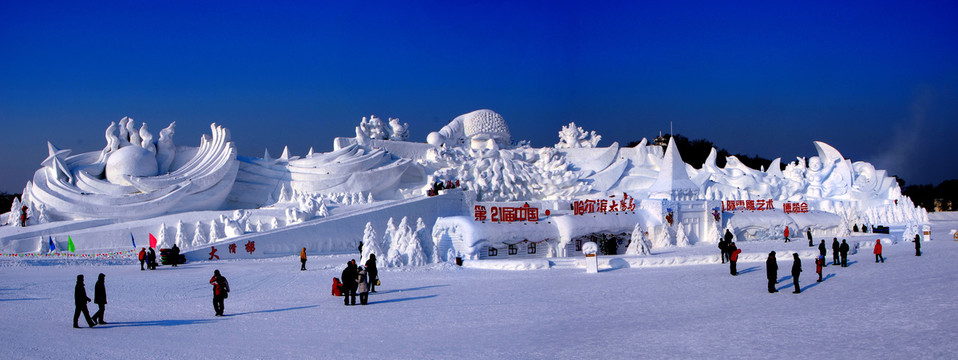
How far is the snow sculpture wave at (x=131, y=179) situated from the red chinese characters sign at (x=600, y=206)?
51.6ft

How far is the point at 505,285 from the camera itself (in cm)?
1555

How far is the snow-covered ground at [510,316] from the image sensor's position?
899 centimetres

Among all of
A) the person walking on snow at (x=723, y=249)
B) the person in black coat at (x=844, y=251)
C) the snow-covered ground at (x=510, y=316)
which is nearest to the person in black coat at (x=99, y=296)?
the snow-covered ground at (x=510, y=316)

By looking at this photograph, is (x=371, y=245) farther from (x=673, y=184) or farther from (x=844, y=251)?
(x=673, y=184)

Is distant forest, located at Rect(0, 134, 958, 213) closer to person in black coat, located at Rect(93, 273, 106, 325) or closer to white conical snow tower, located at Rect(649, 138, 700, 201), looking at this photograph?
white conical snow tower, located at Rect(649, 138, 700, 201)

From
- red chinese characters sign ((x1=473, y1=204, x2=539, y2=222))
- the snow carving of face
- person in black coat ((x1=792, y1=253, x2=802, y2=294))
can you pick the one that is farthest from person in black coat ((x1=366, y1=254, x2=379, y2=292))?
the snow carving of face

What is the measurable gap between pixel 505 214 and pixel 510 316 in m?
12.1

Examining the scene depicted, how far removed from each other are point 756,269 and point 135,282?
14235 mm

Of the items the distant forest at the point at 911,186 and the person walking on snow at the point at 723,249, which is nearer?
the person walking on snow at the point at 723,249

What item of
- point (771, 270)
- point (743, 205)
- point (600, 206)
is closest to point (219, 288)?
point (771, 270)

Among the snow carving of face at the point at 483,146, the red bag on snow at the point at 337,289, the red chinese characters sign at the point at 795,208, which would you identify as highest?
the snow carving of face at the point at 483,146

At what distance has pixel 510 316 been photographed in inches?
453

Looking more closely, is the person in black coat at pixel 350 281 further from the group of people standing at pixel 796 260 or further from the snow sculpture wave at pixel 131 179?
the snow sculpture wave at pixel 131 179

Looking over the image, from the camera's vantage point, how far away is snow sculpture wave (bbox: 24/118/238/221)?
28.5 meters
